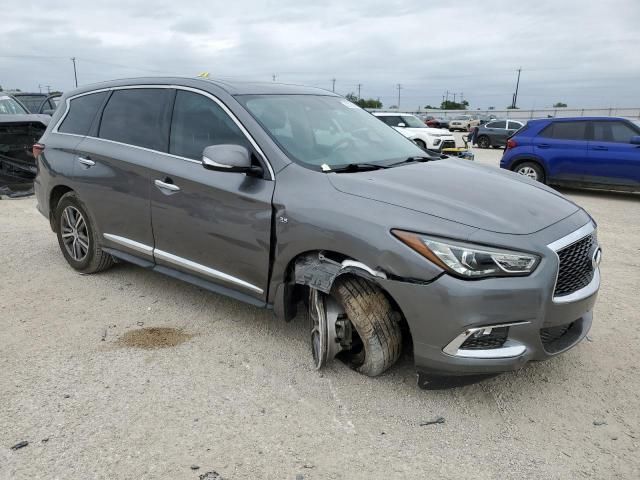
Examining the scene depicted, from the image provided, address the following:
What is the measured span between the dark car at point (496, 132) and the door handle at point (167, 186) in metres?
24.0

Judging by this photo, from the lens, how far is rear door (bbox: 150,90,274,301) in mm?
3318

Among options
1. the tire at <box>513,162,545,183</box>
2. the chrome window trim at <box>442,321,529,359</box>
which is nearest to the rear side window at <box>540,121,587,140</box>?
the tire at <box>513,162,545,183</box>

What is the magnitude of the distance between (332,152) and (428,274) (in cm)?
127

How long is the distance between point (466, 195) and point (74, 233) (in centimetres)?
371

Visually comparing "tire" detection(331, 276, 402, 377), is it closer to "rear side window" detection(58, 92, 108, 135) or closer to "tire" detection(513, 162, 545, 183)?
"rear side window" detection(58, 92, 108, 135)

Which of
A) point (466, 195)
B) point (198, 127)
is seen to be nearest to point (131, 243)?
point (198, 127)

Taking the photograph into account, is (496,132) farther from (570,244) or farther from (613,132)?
(570,244)

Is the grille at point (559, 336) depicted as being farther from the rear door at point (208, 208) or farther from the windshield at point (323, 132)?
the rear door at point (208, 208)

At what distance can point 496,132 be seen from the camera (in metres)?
25.6

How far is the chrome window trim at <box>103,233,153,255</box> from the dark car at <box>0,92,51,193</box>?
18.8 ft

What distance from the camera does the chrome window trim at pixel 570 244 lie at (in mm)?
2705

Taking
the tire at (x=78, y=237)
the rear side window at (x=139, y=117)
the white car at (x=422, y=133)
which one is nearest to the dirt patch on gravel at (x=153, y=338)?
the tire at (x=78, y=237)

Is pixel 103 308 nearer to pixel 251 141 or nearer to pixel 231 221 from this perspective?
pixel 231 221

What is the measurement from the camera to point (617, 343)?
12.2ft
